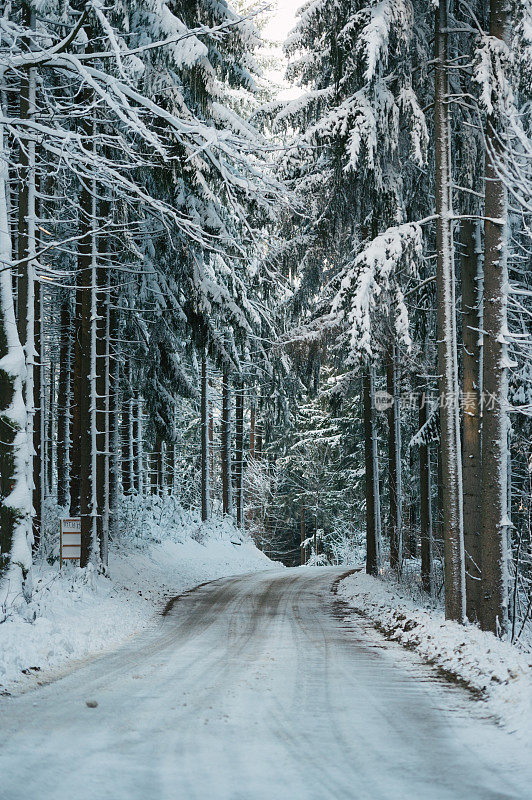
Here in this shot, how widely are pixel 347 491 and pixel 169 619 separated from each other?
26076mm

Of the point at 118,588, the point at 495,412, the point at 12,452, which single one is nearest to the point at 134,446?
the point at 118,588

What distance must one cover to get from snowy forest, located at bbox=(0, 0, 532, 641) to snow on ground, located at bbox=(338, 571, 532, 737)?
1055 mm

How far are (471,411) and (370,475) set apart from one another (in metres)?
6.62

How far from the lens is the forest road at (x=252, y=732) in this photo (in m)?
4.25

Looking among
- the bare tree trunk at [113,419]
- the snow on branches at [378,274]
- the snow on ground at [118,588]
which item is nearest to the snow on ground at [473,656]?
the snow on ground at [118,588]

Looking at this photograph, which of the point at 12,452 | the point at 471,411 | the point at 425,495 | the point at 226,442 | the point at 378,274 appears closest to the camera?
the point at 12,452

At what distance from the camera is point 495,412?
37.7 feet

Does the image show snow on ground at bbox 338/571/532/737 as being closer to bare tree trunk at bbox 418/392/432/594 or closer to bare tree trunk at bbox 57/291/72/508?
bare tree trunk at bbox 418/392/432/594

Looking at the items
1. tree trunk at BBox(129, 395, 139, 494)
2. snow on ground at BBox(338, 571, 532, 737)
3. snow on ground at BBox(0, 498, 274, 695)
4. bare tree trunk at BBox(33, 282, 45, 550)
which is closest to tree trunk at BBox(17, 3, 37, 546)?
snow on ground at BBox(0, 498, 274, 695)

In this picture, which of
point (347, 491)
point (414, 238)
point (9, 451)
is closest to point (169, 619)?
point (9, 451)

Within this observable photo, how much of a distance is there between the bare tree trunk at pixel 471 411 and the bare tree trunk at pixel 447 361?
1876mm

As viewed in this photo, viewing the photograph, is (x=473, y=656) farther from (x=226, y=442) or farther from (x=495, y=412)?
(x=226, y=442)

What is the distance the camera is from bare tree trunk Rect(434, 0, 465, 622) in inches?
468

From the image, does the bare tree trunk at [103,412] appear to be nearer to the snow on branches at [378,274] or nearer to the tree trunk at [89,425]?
the tree trunk at [89,425]
